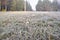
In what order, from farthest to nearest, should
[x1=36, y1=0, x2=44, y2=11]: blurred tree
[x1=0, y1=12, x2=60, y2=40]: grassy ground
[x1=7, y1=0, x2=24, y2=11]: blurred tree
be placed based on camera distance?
[x1=7, y1=0, x2=24, y2=11]: blurred tree → [x1=36, y1=0, x2=44, y2=11]: blurred tree → [x1=0, y1=12, x2=60, y2=40]: grassy ground

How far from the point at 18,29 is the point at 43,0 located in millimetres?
1055

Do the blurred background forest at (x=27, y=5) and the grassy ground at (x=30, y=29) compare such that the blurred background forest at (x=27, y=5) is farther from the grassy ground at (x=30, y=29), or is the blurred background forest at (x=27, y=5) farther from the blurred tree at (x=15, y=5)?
the grassy ground at (x=30, y=29)

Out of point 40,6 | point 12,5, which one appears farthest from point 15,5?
point 40,6

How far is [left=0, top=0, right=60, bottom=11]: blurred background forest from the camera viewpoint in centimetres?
250

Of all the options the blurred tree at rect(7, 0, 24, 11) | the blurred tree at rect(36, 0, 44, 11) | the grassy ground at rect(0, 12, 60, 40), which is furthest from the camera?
the blurred tree at rect(7, 0, 24, 11)

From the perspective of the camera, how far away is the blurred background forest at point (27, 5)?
2502mm

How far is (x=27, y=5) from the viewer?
257 centimetres

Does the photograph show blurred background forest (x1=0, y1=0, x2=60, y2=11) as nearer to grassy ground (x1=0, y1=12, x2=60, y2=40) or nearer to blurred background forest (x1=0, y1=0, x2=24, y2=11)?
blurred background forest (x1=0, y1=0, x2=24, y2=11)

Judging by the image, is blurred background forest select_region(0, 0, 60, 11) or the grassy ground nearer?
the grassy ground

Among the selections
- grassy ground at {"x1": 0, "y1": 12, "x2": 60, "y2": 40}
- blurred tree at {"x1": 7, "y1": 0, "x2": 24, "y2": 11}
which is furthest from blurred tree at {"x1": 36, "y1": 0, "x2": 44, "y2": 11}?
grassy ground at {"x1": 0, "y1": 12, "x2": 60, "y2": 40}

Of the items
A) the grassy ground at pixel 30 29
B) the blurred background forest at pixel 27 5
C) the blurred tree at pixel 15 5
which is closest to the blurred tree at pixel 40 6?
the blurred background forest at pixel 27 5

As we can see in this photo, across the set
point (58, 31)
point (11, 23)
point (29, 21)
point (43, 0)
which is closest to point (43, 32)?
point (58, 31)

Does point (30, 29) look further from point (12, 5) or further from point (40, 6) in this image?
point (12, 5)

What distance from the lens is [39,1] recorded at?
2.47 meters
